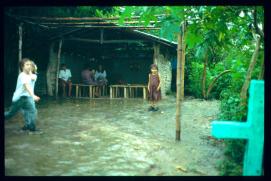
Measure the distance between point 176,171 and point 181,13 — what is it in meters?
2.82

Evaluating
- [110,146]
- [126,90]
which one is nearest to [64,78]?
[126,90]

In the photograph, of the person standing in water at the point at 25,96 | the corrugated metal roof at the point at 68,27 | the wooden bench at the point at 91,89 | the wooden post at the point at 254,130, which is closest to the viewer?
the wooden post at the point at 254,130

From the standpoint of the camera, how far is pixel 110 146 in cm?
682

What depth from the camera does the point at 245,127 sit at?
188 inches

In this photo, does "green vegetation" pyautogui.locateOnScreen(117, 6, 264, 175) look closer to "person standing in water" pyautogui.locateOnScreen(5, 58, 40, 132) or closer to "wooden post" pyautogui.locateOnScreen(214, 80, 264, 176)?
"wooden post" pyautogui.locateOnScreen(214, 80, 264, 176)

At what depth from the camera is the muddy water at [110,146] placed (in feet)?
17.9

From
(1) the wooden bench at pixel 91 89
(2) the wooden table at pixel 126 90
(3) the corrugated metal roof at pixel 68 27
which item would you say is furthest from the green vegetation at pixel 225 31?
(1) the wooden bench at pixel 91 89

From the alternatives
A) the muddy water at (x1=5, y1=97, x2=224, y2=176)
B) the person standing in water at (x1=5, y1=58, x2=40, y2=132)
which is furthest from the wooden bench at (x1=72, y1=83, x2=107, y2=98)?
the person standing in water at (x1=5, y1=58, x2=40, y2=132)

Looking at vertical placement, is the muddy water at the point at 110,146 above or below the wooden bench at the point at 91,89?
below

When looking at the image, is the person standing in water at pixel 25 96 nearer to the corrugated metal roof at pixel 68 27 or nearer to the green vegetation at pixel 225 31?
the green vegetation at pixel 225 31

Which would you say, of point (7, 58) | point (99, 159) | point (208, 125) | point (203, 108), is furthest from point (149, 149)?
point (7, 58)

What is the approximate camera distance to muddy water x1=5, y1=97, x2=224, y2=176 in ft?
17.9

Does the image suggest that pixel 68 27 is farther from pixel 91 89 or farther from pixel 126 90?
pixel 126 90

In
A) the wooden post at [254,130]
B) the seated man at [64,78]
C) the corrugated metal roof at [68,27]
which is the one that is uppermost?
the corrugated metal roof at [68,27]
